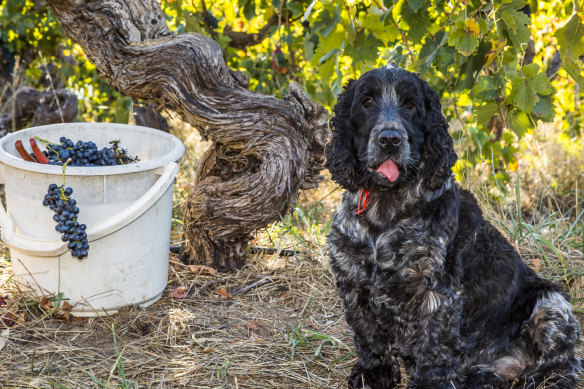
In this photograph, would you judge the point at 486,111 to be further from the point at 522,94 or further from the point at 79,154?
the point at 79,154

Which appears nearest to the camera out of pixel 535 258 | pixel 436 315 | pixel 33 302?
pixel 436 315

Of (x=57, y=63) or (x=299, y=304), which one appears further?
(x=57, y=63)

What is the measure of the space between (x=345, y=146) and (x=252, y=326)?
1.42m

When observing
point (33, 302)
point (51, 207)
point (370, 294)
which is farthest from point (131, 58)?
point (370, 294)

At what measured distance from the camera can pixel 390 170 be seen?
2.76m

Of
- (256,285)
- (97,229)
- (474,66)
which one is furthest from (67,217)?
(474,66)

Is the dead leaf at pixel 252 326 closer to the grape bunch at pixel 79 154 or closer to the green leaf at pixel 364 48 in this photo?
the grape bunch at pixel 79 154

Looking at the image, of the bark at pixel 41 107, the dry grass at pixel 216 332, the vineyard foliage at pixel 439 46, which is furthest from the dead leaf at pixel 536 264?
the bark at pixel 41 107

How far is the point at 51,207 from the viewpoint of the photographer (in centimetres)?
350

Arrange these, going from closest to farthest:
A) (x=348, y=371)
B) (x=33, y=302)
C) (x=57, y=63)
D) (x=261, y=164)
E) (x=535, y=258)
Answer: (x=348, y=371), (x=33, y=302), (x=261, y=164), (x=535, y=258), (x=57, y=63)

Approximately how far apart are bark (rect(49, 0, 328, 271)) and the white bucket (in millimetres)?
346

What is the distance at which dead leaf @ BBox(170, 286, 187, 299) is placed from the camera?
13.7ft

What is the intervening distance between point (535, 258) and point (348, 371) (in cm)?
201

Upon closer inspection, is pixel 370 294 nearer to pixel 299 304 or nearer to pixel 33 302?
pixel 299 304
